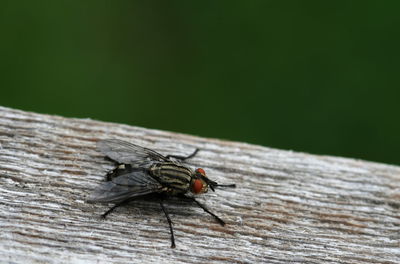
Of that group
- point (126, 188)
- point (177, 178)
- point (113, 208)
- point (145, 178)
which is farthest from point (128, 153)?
point (113, 208)

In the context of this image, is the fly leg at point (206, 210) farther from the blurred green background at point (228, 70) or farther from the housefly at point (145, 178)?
the blurred green background at point (228, 70)

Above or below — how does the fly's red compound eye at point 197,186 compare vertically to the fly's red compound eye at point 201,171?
below

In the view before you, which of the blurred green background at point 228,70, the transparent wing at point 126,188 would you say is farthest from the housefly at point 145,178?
the blurred green background at point 228,70

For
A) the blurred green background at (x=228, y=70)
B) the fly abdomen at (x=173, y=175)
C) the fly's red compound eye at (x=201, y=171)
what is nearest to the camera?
the fly's red compound eye at (x=201, y=171)

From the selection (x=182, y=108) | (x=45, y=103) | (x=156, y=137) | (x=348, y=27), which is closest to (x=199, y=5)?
(x=182, y=108)

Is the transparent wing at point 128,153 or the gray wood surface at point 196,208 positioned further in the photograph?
the transparent wing at point 128,153

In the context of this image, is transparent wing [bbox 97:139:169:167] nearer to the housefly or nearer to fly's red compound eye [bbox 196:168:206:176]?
the housefly

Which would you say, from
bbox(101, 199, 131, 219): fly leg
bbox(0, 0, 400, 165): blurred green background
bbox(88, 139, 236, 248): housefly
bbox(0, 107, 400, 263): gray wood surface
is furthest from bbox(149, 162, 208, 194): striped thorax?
bbox(0, 0, 400, 165): blurred green background

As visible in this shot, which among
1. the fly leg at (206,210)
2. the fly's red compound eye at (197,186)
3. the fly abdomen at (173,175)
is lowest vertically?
the fly leg at (206,210)
